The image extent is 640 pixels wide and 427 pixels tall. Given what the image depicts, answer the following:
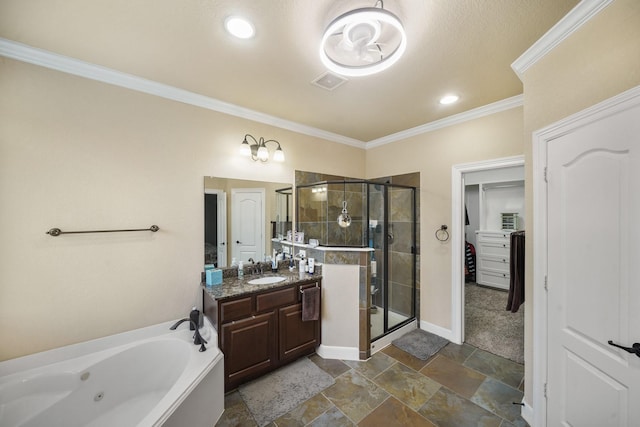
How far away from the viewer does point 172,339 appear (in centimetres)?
200

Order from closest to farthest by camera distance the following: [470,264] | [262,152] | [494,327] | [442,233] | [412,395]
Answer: [412,395] < [262,152] < [442,233] < [494,327] < [470,264]

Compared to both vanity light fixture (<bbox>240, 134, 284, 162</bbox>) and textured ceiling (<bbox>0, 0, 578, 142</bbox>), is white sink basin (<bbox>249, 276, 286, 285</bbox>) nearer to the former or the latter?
vanity light fixture (<bbox>240, 134, 284, 162</bbox>)

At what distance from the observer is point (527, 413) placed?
1718mm

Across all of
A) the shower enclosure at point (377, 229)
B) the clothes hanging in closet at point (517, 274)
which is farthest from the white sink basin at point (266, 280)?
the clothes hanging in closet at point (517, 274)

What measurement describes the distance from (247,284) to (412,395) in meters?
1.78

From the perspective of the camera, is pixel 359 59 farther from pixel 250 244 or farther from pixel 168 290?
pixel 168 290


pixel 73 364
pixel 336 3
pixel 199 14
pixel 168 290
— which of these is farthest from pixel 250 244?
pixel 336 3

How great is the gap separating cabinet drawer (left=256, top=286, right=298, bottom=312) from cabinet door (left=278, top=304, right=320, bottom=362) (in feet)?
0.23

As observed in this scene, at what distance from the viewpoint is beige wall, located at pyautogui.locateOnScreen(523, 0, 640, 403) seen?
109 cm

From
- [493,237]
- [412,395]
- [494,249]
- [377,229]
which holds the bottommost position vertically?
[412,395]

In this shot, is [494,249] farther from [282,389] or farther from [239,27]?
[239,27]

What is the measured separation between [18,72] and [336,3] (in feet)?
7.44

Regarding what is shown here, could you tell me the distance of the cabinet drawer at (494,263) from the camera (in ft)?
15.5

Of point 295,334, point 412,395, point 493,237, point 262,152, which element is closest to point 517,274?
point 412,395
